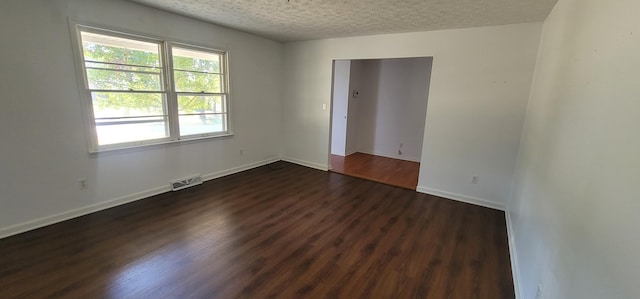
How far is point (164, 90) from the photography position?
3.52 metres

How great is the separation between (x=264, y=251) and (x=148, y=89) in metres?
2.58

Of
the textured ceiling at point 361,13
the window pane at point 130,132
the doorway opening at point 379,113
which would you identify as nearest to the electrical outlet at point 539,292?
the textured ceiling at point 361,13

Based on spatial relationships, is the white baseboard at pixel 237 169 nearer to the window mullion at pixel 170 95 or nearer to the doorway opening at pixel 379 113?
the window mullion at pixel 170 95

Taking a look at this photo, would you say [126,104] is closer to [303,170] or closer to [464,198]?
[303,170]

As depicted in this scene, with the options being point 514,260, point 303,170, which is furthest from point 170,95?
point 514,260

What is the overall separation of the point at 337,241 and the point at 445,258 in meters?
1.02

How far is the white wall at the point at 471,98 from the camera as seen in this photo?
10.5 ft

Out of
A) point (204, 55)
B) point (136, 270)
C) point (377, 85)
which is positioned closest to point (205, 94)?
point (204, 55)

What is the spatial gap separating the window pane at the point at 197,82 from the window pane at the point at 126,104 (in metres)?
0.33

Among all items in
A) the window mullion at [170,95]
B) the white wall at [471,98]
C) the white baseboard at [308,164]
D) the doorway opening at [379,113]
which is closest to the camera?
the white wall at [471,98]

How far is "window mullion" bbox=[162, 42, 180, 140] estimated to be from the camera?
3.46 meters

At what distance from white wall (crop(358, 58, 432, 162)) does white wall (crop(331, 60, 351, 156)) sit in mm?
605

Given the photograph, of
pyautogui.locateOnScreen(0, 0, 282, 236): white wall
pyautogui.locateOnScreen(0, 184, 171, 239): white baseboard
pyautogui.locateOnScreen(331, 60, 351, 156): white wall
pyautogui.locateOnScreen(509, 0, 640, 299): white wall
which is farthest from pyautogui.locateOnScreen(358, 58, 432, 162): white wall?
pyautogui.locateOnScreen(0, 184, 171, 239): white baseboard

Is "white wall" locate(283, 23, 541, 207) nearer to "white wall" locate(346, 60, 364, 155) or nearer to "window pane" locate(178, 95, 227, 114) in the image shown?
"white wall" locate(346, 60, 364, 155)
